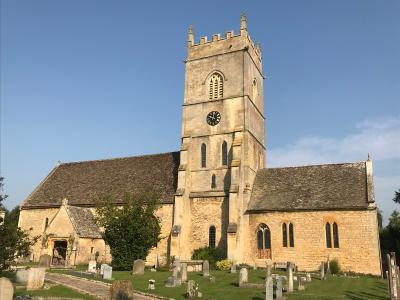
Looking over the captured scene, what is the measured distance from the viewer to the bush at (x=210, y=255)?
108 feet

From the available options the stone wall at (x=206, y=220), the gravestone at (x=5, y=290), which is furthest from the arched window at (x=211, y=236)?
the gravestone at (x=5, y=290)

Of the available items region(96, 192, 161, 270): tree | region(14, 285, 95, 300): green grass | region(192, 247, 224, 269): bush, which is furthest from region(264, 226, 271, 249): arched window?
region(14, 285, 95, 300): green grass

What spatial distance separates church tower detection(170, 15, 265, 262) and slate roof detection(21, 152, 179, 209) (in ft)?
9.69

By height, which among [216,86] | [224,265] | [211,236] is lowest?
[224,265]

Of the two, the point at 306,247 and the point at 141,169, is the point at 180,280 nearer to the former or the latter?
the point at 306,247

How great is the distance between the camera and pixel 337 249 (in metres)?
31.7

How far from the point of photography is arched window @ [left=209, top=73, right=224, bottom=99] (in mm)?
39594

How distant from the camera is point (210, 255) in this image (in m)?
33.3

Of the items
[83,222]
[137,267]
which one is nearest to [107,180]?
[83,222]

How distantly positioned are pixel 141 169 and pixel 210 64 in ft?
44.1

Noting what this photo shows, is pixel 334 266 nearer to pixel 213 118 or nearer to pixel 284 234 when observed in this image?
pixel 284 234

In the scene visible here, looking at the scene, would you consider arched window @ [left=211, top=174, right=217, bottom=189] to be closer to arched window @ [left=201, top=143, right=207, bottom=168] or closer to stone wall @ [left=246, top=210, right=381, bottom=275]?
arched window @ [left=201, top=143, right=207, bottom=168]

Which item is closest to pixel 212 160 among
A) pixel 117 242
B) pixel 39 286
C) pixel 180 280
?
pixel 117 242

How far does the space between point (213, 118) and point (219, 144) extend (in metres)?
2.80
